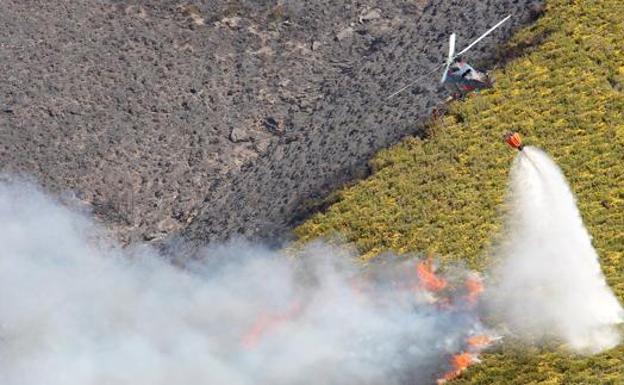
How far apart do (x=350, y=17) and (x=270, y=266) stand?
2448cm

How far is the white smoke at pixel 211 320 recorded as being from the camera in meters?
34.6

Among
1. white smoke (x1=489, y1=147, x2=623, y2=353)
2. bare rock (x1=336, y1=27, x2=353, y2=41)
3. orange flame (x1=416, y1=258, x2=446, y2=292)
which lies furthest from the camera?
bare rock (x1=336, y1=27, x2=353, y2=41)

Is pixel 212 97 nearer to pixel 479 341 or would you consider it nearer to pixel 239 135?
pixel 239 135

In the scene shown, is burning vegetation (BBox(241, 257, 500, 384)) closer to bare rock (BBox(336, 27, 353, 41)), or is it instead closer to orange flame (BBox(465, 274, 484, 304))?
orange flame (BBox(465, 274, 484, 304))

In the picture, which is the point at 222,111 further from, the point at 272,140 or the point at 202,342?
the point at 202,342

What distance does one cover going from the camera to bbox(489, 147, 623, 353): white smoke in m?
33.4

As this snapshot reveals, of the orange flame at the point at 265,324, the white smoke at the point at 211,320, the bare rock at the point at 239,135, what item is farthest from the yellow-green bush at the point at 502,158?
the bare rock at the point at 239,135

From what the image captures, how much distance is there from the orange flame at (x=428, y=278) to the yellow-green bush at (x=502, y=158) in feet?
2.34

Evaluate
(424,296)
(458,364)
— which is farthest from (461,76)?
(458,364)

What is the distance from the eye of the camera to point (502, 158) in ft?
139

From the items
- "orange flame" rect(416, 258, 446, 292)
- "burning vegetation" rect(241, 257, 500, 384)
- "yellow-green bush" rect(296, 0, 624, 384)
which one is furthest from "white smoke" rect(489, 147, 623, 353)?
"orange flame" rect(416, 258, 446, 292)

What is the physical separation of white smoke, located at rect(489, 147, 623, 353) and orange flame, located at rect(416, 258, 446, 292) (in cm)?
193

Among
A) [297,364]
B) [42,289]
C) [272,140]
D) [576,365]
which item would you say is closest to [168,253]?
[42,289]

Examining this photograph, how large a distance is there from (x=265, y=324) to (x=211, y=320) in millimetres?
2250
